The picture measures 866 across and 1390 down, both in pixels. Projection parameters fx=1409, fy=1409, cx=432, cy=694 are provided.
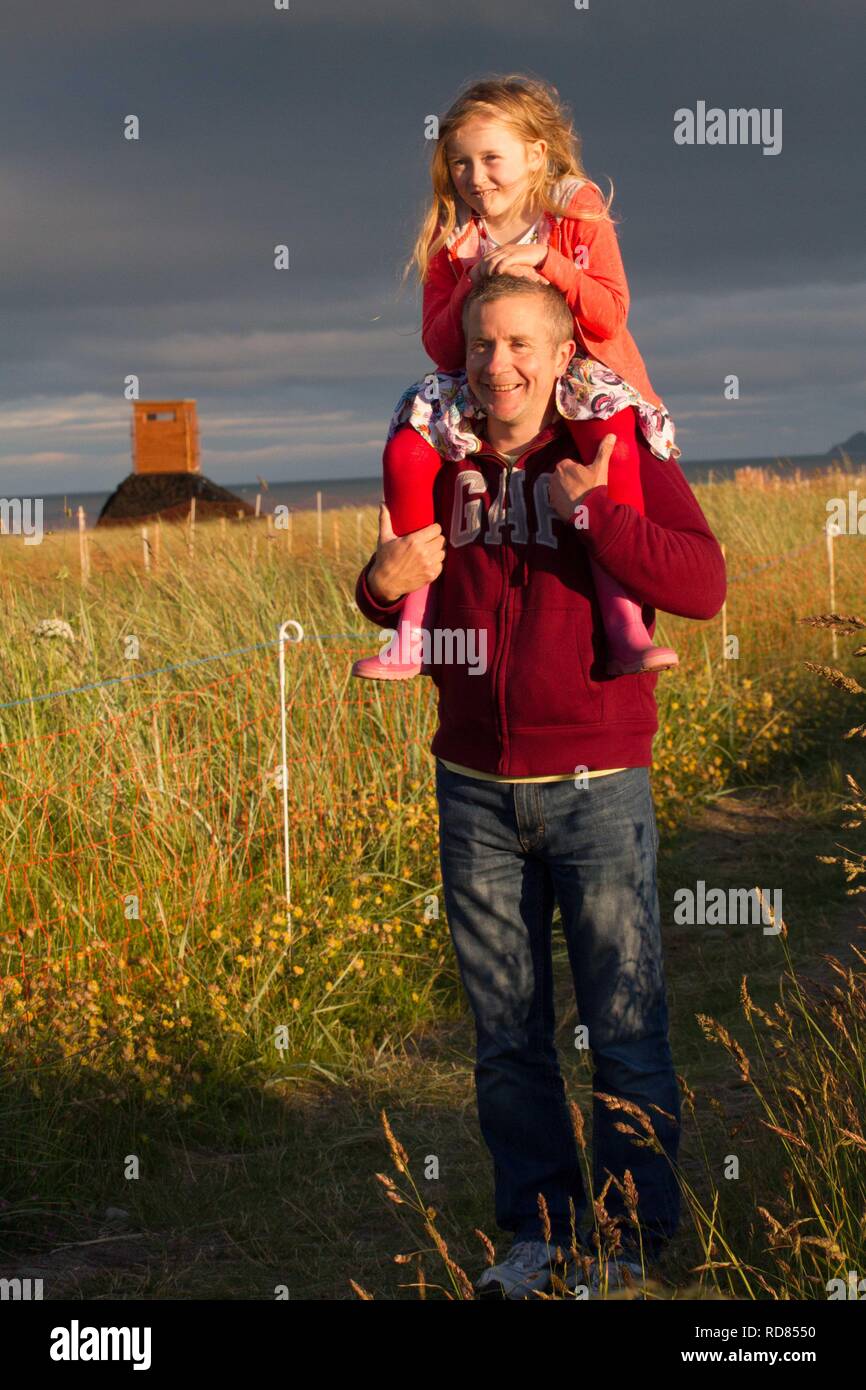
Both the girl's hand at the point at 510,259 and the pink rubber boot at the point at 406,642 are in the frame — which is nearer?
the girl's hand at the point at 510,259

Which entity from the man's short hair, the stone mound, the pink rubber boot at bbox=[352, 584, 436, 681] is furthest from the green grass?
the stone mound

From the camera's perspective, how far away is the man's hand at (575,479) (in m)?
2.55

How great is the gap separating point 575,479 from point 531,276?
1.48 feet

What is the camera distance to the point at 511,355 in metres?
2.59

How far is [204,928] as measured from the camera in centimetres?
482

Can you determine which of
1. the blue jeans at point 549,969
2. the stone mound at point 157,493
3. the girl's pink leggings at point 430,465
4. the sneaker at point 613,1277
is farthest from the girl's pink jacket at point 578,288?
the stone mound at point 157,493

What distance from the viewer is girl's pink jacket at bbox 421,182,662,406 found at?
288 centimetres

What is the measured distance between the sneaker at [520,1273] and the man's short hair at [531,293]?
1758 mm

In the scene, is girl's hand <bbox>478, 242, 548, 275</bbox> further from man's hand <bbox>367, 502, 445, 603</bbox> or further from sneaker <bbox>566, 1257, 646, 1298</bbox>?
sneaker <bbox>566, 1257, 646, 1298</bbox>

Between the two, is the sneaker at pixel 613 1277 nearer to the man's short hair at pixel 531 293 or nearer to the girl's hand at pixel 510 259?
the man's short hair at pixel 531 293

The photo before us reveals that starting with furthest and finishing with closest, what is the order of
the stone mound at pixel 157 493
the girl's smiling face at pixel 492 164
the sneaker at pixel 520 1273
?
the stone mound at pixel 157 493 < the girl's smiling face at pixel 492 164 < the sneaker at pixel 520 1273

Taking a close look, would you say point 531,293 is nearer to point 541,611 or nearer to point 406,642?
point 541,611

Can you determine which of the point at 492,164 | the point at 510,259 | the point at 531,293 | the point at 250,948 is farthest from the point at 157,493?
the point at 531,293
